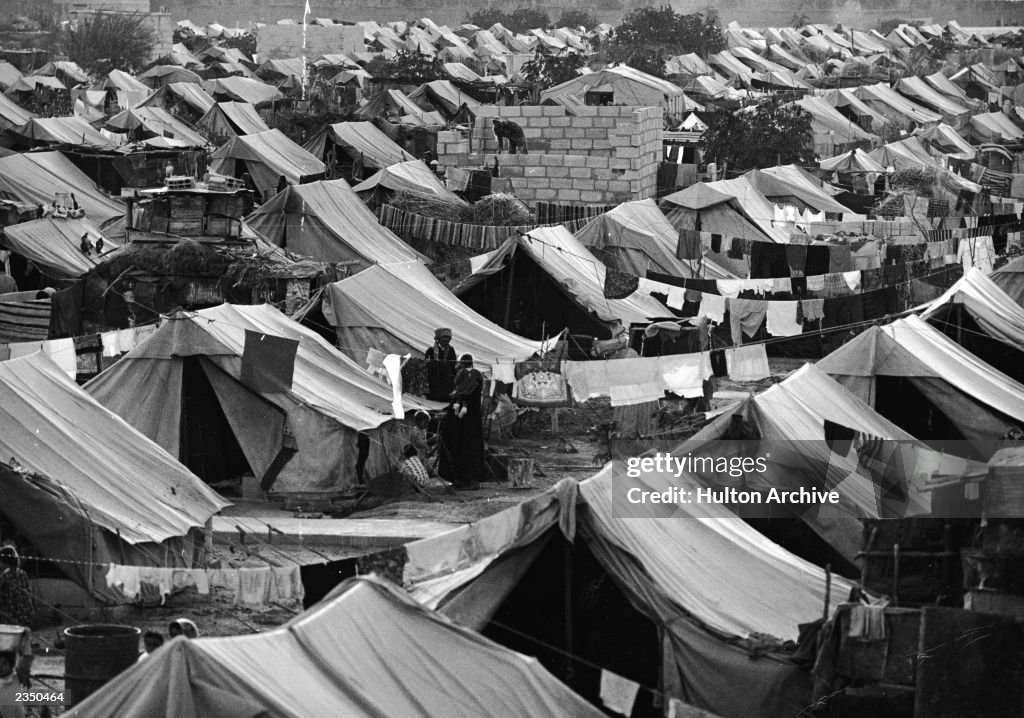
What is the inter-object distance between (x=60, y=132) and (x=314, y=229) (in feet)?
51.0

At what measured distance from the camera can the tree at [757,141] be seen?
39.3 meters

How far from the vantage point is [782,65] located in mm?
88125

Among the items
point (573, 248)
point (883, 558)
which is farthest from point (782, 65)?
point (883, 558)

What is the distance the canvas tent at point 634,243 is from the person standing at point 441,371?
8.98 m

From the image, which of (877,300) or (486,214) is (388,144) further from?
(877,300)

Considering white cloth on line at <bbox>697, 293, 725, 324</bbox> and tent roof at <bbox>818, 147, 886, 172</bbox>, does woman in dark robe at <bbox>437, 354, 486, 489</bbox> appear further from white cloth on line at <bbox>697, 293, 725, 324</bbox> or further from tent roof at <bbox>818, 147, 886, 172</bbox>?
tent roof at <bbox>818, 147, 886, 172</bbox>

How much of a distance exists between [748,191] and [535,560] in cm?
2031

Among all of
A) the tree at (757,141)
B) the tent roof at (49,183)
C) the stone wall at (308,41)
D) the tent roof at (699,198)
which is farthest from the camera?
the stone wall at (308,41)

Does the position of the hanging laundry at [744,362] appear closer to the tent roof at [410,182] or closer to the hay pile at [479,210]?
the hay pile at [479,210]

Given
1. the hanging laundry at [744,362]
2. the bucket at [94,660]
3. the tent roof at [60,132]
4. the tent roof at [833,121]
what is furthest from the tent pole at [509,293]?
the tent roof at [833,121]

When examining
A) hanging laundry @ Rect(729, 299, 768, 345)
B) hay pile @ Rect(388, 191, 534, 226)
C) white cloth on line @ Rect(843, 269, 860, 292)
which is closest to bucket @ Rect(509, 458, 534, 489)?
hanging laundry @ Rect(729, 299, 768, 345)

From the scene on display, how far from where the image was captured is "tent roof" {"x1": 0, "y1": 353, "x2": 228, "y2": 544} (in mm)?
12531

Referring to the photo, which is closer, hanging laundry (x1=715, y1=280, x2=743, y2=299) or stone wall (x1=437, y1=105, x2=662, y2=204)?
hanging laundry (x1=715, y1=280, x2=743, y2=299)

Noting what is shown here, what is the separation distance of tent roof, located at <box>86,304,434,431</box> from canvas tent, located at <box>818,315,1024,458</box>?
12.3ft
